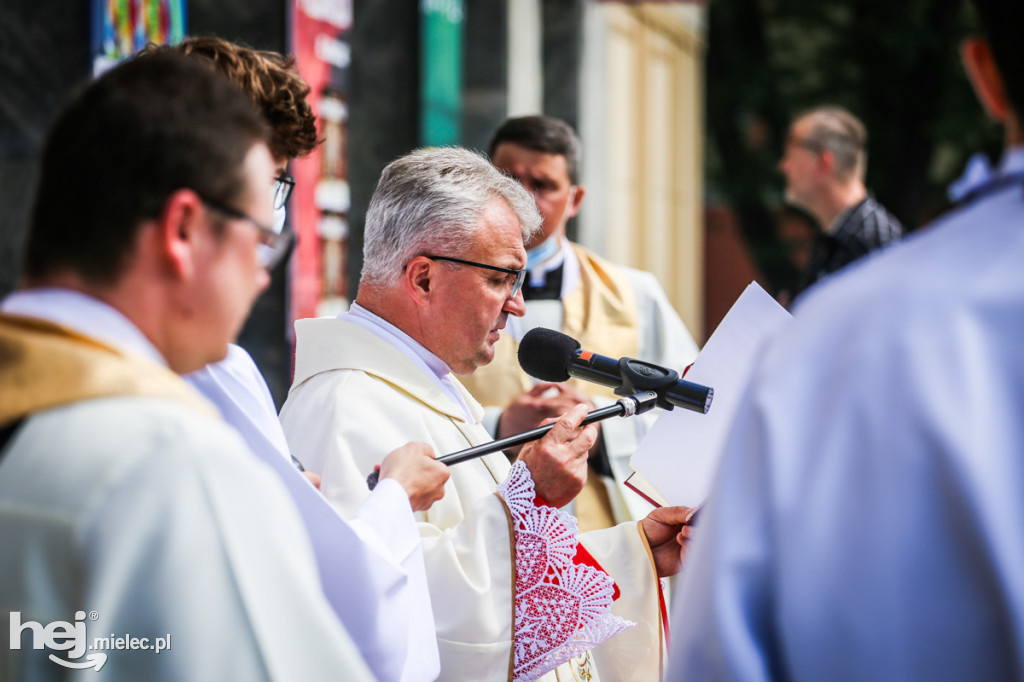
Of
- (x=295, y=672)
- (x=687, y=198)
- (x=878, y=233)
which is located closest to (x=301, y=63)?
(x=878, y=233)

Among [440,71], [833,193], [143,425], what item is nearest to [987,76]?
[143,425]

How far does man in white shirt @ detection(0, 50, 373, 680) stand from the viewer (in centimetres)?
119

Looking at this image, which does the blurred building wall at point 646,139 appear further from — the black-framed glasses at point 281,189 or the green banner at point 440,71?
the black-framed glasses at point 281,189

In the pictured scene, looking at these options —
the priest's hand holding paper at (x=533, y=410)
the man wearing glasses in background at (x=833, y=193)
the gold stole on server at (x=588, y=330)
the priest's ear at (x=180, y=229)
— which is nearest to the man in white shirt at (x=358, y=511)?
the priest's ear at (x=180, y=229)

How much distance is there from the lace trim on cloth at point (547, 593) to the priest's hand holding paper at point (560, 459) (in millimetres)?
27

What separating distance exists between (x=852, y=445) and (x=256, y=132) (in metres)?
0.83

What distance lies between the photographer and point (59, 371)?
1.26 m

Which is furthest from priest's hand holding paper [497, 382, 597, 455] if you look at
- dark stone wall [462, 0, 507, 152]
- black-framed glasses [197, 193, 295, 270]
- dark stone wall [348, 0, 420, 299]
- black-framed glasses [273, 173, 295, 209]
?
dark stone wall [462, 0, 507, 152]

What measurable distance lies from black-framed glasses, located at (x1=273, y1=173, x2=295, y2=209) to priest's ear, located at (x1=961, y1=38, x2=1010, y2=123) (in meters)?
1.54

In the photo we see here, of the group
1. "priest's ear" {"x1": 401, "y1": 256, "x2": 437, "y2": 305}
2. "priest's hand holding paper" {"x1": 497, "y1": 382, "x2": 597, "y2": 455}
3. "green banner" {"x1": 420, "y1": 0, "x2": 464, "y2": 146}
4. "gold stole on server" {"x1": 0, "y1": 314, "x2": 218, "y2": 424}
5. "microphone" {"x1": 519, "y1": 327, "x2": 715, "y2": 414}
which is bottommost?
"priest's hand holding paper" {"x1": 497, "y1": 382, "x2": 597, "y2": 455}

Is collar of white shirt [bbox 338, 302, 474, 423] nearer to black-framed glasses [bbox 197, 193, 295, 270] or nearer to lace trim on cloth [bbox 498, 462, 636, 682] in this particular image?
lace trim on cloth [bbox 498, 462, 636, 682]

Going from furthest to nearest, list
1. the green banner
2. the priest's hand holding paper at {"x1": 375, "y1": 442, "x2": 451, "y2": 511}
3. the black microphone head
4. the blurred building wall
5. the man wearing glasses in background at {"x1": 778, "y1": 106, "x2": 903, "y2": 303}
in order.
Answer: the blurred building wall, the green banner, the man wearing glasses in background at {"x1": 778, "y1": 106, "x2": 903, "y2": 303}, the black microphone head, the priest's hand holding paper at {"x1": 375, "y1": 442, "x2": 451, "y2": 511}

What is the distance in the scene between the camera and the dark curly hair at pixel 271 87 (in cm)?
237

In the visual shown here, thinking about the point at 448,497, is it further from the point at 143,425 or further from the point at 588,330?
the point at 588,330
